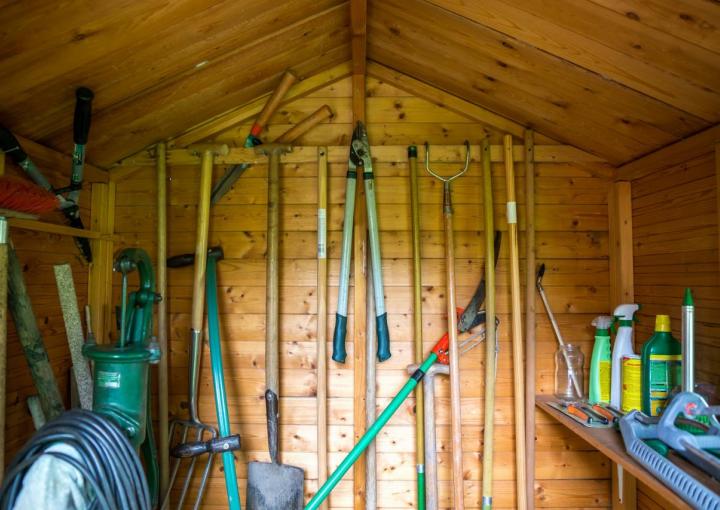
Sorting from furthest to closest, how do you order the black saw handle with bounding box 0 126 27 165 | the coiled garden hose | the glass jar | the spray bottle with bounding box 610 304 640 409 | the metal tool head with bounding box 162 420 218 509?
the glass jar
the metal tool head with bounding box 162 420 218 509
the spray bottle with bounding box 610 304 640 409
the black saw handle with bounding box 0 126 27 165
the coiled garden hose

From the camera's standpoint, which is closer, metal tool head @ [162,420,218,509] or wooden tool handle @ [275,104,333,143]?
metal tool head @ [162,420,218,509]

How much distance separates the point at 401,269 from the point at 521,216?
54cm

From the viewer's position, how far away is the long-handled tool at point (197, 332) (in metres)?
1.68

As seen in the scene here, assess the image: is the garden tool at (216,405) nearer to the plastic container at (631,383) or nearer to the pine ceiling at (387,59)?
the pine ceiling at (387,59)

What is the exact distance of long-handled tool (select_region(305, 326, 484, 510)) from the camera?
1549 mm

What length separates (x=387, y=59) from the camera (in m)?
1.77

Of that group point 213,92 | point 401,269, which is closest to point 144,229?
point 213,92

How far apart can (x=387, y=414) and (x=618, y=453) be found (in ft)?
2.44

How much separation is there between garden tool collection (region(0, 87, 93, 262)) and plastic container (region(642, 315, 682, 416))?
5.98 feet

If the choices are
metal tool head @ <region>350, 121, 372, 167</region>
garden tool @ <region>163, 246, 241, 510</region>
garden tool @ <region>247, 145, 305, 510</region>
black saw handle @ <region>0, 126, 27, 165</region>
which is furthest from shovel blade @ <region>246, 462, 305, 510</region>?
black saw handle @ <region>0, 126, 27, 165</region>

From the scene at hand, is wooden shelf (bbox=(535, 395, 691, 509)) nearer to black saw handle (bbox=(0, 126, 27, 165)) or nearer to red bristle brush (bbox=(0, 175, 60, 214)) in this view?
red bristle brush (bbox=(0, 175, 60, 214))

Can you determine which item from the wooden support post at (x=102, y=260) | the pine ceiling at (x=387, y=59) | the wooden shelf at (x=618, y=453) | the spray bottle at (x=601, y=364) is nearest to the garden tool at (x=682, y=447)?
the wooden shelf at (x=618, y=453)

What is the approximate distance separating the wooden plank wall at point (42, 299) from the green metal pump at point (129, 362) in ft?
0.79

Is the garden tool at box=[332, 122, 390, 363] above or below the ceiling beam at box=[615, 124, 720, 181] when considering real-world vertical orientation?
below
